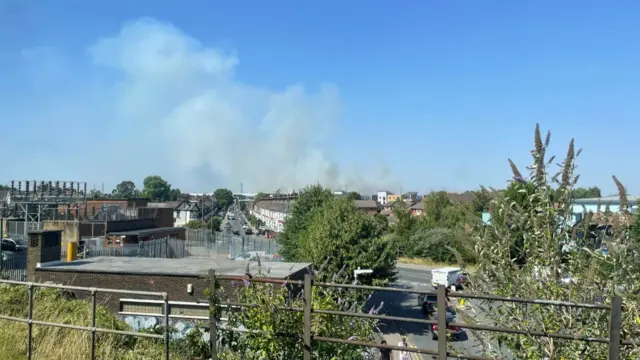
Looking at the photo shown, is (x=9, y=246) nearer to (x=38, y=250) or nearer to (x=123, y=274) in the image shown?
(x=38, y=250)

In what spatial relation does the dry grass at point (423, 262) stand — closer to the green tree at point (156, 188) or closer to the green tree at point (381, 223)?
the green tree at point (381, 223)

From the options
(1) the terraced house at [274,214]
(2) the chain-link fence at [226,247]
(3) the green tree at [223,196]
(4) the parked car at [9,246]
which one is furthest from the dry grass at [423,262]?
(3) the green tree at [223,196]

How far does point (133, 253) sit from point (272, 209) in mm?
79626

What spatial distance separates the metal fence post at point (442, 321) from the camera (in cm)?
398

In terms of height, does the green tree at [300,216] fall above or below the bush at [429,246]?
above

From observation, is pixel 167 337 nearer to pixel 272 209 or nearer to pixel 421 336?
pixel 421 336

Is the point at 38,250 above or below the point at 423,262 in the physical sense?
above

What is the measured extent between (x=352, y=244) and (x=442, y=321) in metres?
19.5

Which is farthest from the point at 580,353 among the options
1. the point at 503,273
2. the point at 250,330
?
the point at 250,330

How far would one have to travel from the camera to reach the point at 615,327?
3.36 meters

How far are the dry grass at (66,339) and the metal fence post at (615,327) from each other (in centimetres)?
430

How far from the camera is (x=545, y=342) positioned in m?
3.72

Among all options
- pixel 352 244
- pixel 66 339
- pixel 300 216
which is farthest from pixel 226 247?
pixel 66 339

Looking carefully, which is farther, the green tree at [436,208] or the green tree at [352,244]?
the green tree at [436,208]
